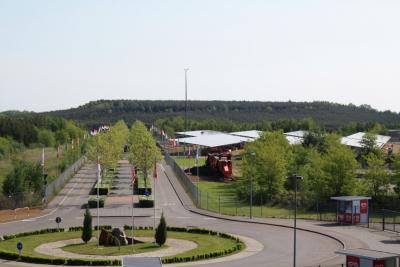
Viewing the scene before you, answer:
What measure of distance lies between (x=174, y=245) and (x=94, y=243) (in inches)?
255

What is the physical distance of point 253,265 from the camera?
44.7 meters

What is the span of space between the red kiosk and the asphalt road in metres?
6.46

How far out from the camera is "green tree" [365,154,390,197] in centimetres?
7144

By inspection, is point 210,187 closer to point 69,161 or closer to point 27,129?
point 69,161

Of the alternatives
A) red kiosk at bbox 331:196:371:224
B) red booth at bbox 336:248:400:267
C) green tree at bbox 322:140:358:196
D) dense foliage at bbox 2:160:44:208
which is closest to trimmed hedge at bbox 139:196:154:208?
dense foliage at bbox 2:160:44:208

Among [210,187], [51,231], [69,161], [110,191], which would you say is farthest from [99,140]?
[51,231]

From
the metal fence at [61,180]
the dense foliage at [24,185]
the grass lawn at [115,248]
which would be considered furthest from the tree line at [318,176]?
the dense foliage at [24,185]

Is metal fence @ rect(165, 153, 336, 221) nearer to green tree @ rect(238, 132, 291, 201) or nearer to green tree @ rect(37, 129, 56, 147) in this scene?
green tree @ rect(238, 132, 291, 201)

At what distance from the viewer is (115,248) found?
165 ft

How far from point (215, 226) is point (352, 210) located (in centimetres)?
1292

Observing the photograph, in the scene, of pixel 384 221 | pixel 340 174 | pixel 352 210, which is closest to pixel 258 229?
pixel 352 210

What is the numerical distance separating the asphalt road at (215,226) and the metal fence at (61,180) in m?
0.97

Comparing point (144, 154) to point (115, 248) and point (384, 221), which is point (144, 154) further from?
point (115, 248)

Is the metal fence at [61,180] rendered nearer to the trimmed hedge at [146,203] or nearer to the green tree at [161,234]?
the trimmed hedge at [146,203]
